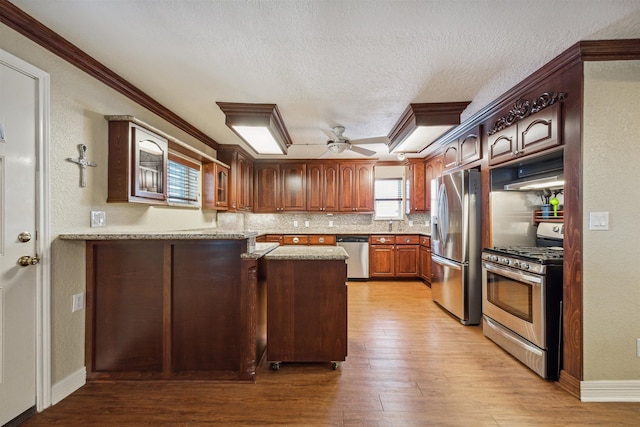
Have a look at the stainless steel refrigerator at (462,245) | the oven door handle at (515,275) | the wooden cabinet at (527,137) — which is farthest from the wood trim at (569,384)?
the wooden cabinet at (527,137)

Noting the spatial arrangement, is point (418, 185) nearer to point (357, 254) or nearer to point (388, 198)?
point (388, 198)

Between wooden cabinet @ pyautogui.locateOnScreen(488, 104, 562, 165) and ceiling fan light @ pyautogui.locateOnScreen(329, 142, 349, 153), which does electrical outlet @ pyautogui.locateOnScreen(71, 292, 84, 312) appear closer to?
ceiling fan light @ pyautogui.locateOnScreen(329, 142, 349, 153)

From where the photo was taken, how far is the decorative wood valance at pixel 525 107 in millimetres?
2145

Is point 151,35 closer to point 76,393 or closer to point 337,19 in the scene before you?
point 337,19

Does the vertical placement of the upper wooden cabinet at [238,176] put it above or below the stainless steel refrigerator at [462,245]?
above

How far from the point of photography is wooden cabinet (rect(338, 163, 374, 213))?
5613 millimetres

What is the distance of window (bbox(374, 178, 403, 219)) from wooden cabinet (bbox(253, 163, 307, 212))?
1510mm

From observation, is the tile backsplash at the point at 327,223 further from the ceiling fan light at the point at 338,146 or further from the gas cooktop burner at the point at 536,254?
the gas cooktop burner at the point at 536,254

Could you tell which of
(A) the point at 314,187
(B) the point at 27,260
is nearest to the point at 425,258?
(A) the point at 314,187

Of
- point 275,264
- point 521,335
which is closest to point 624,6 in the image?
point 521,335

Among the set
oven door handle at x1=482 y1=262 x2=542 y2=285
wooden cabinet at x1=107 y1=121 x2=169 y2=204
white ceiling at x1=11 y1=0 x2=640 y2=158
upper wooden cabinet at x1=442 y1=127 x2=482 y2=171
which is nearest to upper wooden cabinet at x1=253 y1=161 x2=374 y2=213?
upper wooden cabinet at x1=442 y1=127 x2=482 y2=171

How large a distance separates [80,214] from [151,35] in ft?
4.35

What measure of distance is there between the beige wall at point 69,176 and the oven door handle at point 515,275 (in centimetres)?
333

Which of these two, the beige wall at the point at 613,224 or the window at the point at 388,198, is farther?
the window at the point at 388,198
